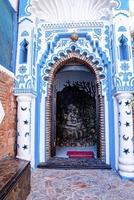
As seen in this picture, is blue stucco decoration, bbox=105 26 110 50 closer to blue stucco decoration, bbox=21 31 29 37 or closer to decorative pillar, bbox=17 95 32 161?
blue stucco decoration, bbox=21 31 29 37

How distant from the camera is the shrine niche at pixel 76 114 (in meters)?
7.02

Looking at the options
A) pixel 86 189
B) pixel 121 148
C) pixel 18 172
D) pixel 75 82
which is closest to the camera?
pixel 18 172

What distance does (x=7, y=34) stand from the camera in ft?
13.0

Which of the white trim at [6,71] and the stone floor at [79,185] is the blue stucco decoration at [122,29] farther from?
the stone floor at [79,185]

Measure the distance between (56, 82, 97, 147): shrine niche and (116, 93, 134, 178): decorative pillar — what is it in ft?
10.3

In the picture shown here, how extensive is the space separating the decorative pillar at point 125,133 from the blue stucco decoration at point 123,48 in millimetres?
811

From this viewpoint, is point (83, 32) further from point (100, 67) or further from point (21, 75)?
point (21, 75)

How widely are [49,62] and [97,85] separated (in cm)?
123

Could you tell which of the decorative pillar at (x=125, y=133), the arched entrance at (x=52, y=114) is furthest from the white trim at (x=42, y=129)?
the decorative pillar at (x=125, y=133)

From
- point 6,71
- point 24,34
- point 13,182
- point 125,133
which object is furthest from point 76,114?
point 13,182

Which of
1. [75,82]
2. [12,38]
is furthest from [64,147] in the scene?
[12,38]

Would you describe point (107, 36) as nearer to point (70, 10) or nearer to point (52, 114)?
point (70, 10)

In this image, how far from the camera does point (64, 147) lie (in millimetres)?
6707

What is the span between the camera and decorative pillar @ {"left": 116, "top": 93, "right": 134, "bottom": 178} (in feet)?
12.2
